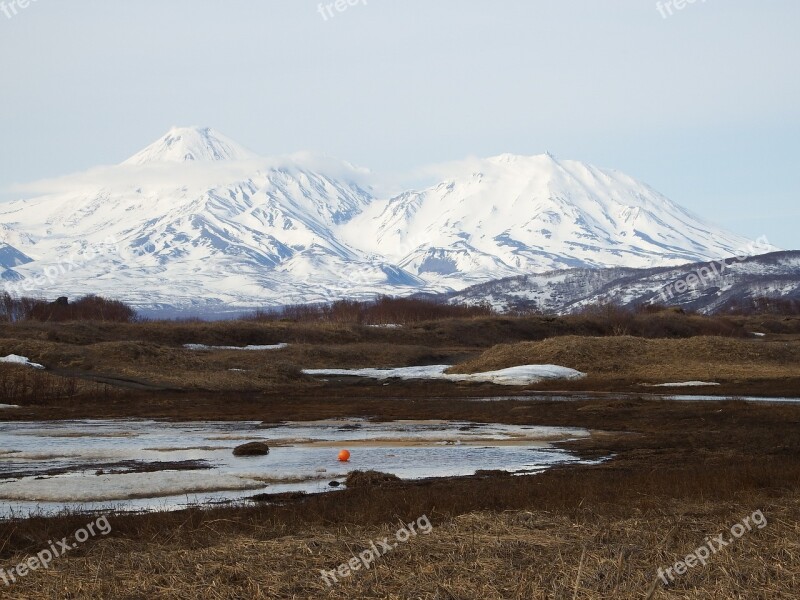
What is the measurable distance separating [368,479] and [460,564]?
907 cm

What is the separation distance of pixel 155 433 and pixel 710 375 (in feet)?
118

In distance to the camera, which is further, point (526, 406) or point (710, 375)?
point (710, 375)

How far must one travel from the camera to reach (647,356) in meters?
66.5

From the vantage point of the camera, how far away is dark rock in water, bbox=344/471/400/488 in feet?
66.8

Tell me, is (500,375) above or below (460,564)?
below

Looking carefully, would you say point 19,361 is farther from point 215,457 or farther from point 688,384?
point 688,384

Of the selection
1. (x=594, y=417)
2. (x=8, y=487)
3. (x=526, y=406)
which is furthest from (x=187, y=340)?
(x=8, y=487)

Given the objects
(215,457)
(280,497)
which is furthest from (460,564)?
(215,457)

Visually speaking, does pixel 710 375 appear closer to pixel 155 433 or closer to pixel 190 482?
pixel 155 433

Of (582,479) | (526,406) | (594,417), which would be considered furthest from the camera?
(526,406)

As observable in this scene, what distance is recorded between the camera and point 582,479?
65.2ft

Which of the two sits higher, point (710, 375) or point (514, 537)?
point (514, 537)

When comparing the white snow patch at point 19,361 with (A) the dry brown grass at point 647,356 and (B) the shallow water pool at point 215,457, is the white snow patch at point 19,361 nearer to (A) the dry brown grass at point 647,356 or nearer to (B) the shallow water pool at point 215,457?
(B) the shallow water pool at point 215,457

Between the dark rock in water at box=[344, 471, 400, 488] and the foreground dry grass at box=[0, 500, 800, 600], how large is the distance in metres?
5.91
